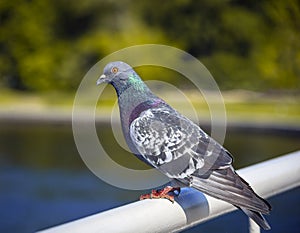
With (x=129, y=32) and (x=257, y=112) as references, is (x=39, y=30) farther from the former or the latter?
(x=257, y=112)

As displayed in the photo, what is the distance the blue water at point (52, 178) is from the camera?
25.3 feet

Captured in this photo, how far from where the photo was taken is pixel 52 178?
9.62m

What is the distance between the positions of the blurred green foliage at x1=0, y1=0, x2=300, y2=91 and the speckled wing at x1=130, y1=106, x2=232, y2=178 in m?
18.7

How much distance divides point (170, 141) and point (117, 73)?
31 centimetres

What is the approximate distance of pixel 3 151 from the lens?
11977mm

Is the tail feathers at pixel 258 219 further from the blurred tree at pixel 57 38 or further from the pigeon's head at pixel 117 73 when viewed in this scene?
the blurred tree at pixel 57 38

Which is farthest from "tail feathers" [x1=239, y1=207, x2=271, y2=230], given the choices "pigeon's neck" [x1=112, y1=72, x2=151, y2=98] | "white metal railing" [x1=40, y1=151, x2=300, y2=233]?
"pigeon's neck" [x1=112, y1=72, x2=151, y2=98]

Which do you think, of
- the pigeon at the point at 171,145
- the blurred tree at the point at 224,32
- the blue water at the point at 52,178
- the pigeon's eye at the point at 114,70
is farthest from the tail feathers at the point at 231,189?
the blurred tree at the point at 224,32

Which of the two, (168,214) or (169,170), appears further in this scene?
(169,170)

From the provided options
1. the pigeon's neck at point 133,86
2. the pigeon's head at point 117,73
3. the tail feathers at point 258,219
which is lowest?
the tail feathers at point 258,219

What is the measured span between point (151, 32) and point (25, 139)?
9.19 metres

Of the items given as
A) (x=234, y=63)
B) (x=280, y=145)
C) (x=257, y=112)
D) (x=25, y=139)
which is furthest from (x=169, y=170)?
(x=234, y=63)

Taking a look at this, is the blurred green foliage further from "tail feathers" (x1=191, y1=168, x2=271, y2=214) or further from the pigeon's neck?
"tail feathers" (x1=191, y1=168, x2=271, y2=214)

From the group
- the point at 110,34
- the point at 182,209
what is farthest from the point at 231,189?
the point at 110,34
